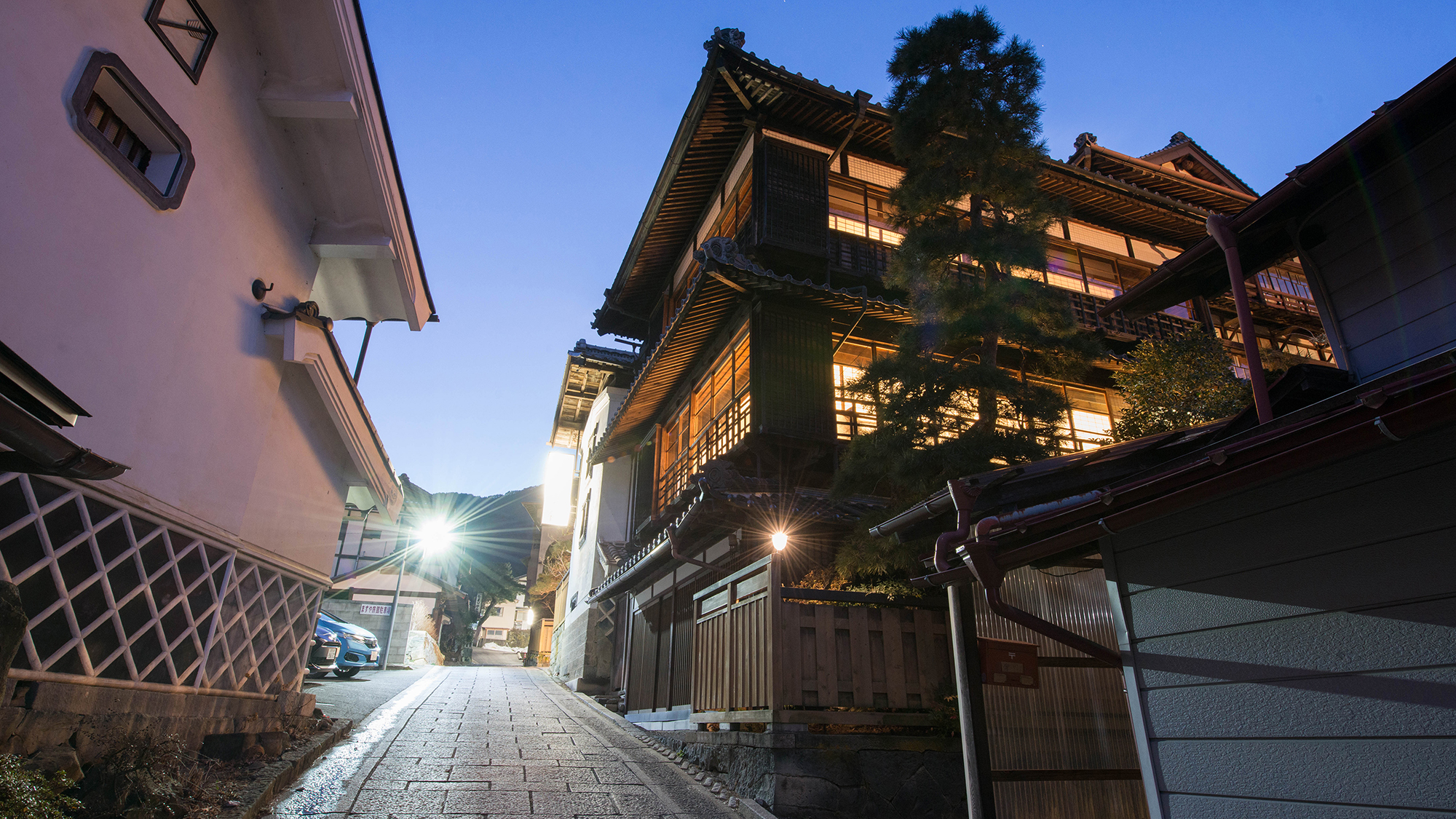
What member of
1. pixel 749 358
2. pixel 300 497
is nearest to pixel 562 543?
pixel 749 358

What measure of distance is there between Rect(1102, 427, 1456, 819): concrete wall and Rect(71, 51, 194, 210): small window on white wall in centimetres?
754

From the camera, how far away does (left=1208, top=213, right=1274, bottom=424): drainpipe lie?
17.1 ft

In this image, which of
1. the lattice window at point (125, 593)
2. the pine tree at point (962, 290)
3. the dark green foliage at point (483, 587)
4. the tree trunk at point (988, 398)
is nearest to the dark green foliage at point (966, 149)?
the pine tree at point (962, 290)

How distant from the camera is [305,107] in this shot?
674 centimetres

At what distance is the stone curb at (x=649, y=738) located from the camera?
20.9 ft

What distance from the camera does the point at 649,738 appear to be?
35.0 feet

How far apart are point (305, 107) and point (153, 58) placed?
5.71ft

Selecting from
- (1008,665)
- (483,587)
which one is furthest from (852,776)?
(483,587)

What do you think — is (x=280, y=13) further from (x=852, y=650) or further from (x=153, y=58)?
(x=852, y=650)

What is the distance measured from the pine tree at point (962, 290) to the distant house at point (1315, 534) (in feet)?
8.25

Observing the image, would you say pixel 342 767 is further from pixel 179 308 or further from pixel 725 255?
pixel 725 255

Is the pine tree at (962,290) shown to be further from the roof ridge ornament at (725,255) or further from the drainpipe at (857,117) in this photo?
the drainpipe at (857,117)

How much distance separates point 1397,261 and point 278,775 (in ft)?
33.0

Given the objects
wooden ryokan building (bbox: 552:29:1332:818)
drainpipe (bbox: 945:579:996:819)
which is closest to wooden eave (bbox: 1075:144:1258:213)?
wooden ryokan building (bbox: 552:29:1332:818)
